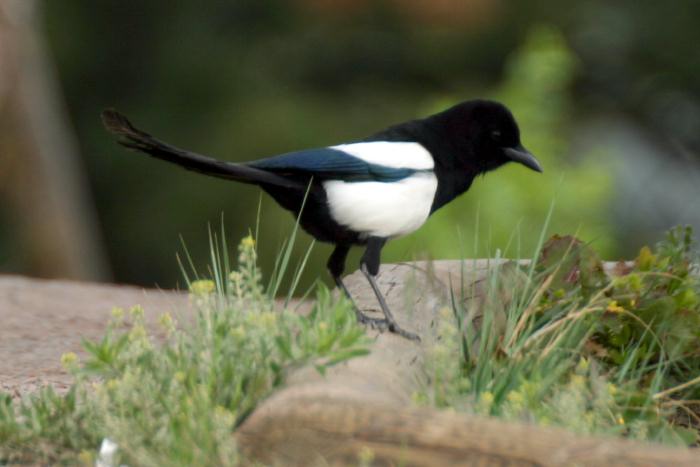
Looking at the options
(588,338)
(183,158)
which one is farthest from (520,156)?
(183,158)

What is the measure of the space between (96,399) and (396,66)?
1038 centimetres

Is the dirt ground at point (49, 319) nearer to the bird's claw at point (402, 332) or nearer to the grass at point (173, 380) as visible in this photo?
the grass at point (173, 380)

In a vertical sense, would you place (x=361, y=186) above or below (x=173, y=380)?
above

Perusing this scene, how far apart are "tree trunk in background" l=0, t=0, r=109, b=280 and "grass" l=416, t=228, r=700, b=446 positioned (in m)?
7.55

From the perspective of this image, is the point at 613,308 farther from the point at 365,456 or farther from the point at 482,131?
the point at 365,456

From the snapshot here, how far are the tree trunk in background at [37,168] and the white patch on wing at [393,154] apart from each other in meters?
6.76

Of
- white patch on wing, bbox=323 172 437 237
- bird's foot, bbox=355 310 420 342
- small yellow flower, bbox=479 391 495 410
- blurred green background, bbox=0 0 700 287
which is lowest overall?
small yellow flower, bbox=479 391 495 410

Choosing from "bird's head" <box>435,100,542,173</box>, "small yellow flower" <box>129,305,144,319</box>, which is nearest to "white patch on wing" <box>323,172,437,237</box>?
"bird's head" <box>435,100,542,173</box>

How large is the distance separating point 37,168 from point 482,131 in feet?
24.3

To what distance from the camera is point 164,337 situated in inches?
241

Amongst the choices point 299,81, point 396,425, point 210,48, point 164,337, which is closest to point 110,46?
point 210,48

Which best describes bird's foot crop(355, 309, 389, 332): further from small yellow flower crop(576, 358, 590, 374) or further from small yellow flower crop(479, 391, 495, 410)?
small yellow flower crop(479, 391, 495, 410)

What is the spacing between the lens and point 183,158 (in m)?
5.12

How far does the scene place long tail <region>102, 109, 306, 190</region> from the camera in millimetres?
4887
